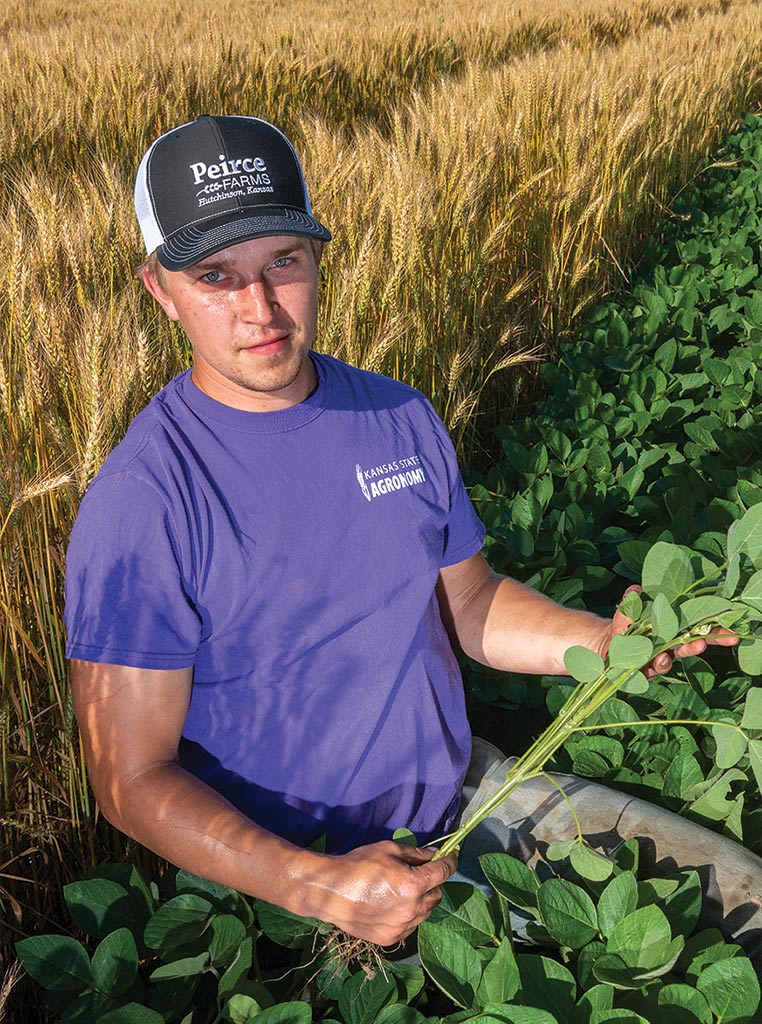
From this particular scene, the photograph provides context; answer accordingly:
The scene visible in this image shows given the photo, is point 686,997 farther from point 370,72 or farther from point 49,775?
point 370,72

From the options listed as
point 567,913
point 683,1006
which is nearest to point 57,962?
point 567,913

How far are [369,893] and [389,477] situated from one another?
1.87ft

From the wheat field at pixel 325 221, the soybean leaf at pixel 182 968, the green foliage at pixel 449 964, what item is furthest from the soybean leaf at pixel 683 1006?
the wheat field at pixel 325 221

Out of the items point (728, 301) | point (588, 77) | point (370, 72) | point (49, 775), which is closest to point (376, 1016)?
point (49, 775)

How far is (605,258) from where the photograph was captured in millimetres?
4055

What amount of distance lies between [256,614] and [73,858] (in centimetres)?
64

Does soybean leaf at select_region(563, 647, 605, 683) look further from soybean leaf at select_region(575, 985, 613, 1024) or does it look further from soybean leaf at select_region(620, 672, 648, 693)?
soybean leaf at select_region(575, 985, 613, 1024)

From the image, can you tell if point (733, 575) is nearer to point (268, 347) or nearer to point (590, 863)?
point (590, 863)

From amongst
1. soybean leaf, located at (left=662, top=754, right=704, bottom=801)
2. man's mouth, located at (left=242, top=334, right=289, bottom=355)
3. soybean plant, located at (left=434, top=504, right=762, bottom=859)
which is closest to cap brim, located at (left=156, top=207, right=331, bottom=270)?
man's mouth, located at (left=242, top=334, right=289, bottom=355)

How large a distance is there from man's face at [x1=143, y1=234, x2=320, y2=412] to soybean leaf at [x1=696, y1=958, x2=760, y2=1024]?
0.88 m

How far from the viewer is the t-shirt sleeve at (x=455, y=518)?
1530 mm

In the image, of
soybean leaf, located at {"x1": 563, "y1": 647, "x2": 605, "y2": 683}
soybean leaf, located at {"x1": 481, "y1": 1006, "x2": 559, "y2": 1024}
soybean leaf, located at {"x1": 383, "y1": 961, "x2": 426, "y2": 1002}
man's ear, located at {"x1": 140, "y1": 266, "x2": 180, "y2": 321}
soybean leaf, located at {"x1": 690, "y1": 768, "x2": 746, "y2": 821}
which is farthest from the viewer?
soybean leaf, located at {"x1": 690, "y1": 768, "x2": 746, "y2": 821}

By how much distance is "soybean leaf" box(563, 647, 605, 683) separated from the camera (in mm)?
1143

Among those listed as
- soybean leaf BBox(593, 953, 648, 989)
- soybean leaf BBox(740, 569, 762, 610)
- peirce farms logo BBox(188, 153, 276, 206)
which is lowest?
soybean leaf BBox(593, 953, 648, 989)
